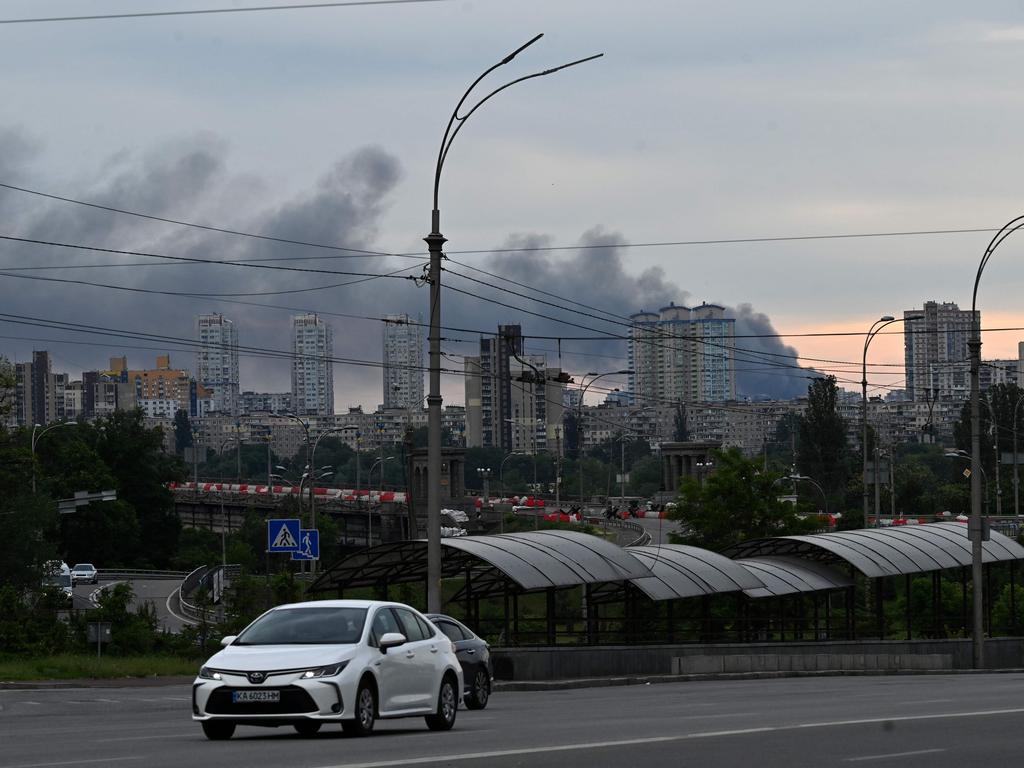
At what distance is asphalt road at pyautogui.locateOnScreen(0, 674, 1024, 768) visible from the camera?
1446cm

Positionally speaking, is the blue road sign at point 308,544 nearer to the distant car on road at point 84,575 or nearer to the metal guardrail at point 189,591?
the metal guardrail at point 189,591

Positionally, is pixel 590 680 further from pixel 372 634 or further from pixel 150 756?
pixel 150 756

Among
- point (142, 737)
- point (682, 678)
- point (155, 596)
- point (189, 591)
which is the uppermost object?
point (142, 737)

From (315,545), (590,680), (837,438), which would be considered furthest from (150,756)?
(837,438)

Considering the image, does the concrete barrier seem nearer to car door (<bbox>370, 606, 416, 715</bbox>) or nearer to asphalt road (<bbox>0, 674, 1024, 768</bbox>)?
asphalt road (<bbox>0, 674, 1024, 768</bbox>)

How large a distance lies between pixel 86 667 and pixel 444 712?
66.8 feet

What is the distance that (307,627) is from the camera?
1725 centimetres

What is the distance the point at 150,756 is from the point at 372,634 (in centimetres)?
314

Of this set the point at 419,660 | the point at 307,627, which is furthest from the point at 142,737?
the point at 419,660

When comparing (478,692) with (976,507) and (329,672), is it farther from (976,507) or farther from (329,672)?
(976,507)

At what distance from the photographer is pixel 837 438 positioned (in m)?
133

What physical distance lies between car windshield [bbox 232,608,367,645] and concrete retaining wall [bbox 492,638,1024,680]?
1737 centimetres

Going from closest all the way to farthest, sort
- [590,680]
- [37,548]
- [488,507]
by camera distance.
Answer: [590,680] < [37,548] < [488,507]

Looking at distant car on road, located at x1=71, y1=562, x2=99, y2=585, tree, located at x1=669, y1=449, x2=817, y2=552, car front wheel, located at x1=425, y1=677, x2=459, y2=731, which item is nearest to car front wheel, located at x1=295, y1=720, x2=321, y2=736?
car front wheel, located at x1=425, y1=677, x2=459, y2=731
